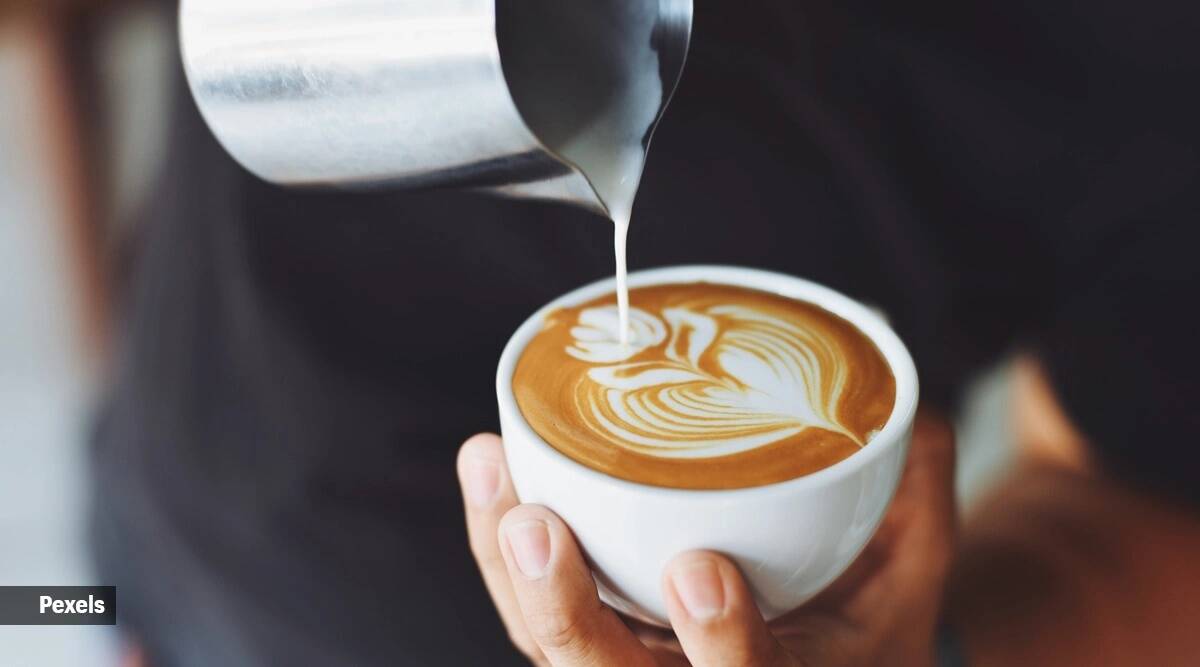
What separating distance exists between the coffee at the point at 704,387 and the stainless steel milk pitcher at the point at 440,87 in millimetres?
97

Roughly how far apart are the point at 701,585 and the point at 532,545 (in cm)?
9

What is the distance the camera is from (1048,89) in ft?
3.04

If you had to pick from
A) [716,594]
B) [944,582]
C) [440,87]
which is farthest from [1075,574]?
[440,87]

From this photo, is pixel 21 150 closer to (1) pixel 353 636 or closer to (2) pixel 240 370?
→ (2) pixel 240 370

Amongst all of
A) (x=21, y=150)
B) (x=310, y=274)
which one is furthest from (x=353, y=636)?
(x=21, y=150)

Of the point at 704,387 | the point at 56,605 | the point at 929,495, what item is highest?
the point at 704,387

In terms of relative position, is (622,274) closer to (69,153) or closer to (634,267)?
(634,267)

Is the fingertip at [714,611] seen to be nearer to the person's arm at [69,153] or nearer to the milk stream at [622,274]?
the milk stream at [622,274]

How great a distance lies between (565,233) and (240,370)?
1.00ft

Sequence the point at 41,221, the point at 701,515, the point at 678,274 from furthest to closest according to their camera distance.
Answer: the point at 41,221, the point at 678,274, the point at 701,515

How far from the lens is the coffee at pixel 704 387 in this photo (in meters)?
0.48

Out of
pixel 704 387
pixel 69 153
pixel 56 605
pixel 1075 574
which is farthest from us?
pixel 69 153

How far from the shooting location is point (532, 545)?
1.60 feet

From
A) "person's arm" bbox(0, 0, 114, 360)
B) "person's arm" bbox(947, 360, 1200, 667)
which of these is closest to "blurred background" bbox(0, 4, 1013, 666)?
"person's arm" bbox(0, 0, 114, 360)
